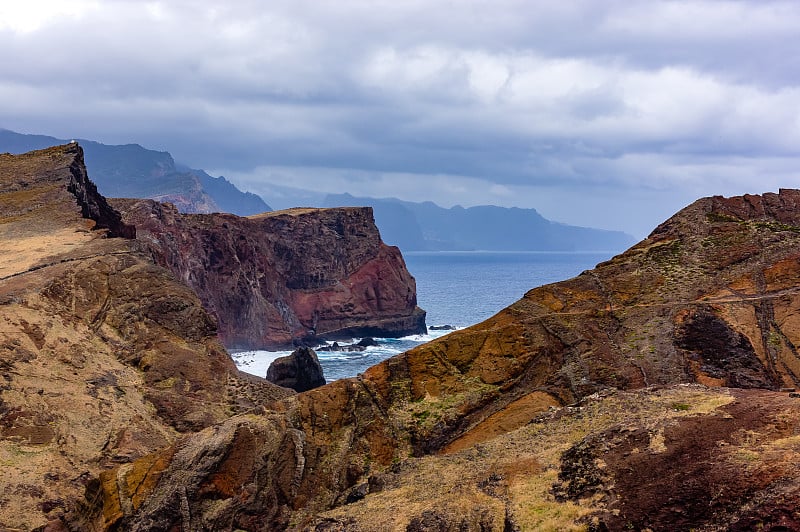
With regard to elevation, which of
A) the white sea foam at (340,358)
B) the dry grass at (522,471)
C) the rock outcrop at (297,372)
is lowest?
the white sea foam at (340,358)

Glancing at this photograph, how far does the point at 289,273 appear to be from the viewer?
131625mm

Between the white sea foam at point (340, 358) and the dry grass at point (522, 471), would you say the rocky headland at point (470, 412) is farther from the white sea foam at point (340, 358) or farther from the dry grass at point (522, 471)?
the white sea foam at point (340, 358)

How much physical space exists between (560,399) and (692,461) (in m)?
9.51

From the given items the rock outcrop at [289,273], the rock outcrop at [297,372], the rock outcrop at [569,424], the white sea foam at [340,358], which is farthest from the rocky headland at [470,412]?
the rock outcrop at [289,273]

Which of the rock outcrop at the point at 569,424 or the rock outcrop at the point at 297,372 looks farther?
the rock outcrop at the point at 297,372

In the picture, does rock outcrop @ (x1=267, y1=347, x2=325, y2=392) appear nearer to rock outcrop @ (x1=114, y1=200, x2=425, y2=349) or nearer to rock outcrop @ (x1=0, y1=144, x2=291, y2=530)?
rock outcrop @ (x1=0, y1=144, x2=291, y2=530)

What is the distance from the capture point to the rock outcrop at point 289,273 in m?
106

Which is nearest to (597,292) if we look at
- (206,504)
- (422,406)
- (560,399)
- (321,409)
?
(560,399)

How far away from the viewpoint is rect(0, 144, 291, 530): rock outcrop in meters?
27.6

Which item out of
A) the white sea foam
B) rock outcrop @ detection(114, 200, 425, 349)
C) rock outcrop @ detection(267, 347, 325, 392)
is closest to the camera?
rock outcrop @ detection(267, 347, 325, 392)

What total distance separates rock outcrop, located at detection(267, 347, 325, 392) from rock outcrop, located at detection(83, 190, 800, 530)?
38.0m

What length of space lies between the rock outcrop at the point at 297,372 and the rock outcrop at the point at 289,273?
38.0m

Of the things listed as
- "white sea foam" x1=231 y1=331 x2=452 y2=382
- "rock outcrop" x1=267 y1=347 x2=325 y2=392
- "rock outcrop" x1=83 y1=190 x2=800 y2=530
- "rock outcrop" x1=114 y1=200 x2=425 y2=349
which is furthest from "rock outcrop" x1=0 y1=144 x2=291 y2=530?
"rock outcrop" x1=114 y1=200 x2=425 y2=349

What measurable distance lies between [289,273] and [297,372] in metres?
69.3
